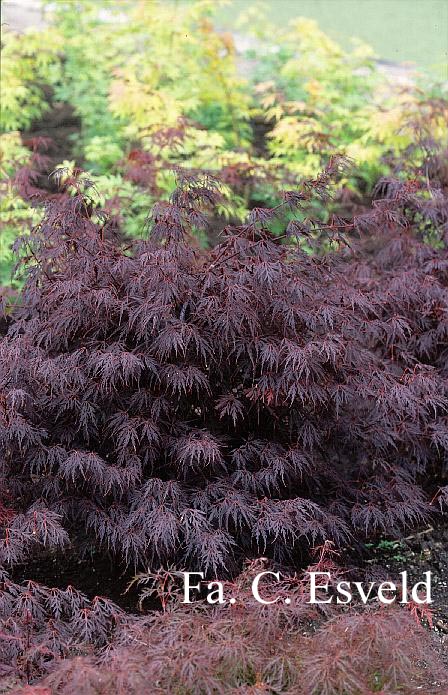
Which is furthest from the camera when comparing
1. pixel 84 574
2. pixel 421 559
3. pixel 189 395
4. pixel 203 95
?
pixel 203 95

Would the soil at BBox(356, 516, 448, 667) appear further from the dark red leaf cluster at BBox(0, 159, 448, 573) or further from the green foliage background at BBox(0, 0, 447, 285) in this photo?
the green foliage background at BBox(0, 0, 447, 285)

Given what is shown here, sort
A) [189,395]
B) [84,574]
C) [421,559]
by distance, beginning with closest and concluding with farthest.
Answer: [189,395]
[84,574]
[421,559]

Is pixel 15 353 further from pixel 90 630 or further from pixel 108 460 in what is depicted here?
pixel 90 630

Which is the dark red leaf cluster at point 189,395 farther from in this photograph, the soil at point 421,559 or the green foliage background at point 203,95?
the green foliage background at point 203,95

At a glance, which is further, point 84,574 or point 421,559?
point 421,559

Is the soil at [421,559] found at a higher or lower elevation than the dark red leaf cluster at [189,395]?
lower

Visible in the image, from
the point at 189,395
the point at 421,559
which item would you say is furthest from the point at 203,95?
the point at 421,559

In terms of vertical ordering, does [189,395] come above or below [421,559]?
above

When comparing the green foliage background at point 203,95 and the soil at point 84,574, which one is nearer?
the soil at point 84,574

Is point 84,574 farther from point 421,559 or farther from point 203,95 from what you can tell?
point 203,95

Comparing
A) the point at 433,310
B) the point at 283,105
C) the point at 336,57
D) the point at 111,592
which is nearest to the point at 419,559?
the point at 433,310

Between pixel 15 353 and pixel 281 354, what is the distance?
3.79 ft

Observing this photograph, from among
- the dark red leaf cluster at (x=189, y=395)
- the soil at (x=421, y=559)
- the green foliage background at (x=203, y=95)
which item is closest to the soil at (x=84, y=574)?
the dark red leaf cluster at (x=189, y=395)

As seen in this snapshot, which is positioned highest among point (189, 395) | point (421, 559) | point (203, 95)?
point (203, 95)
